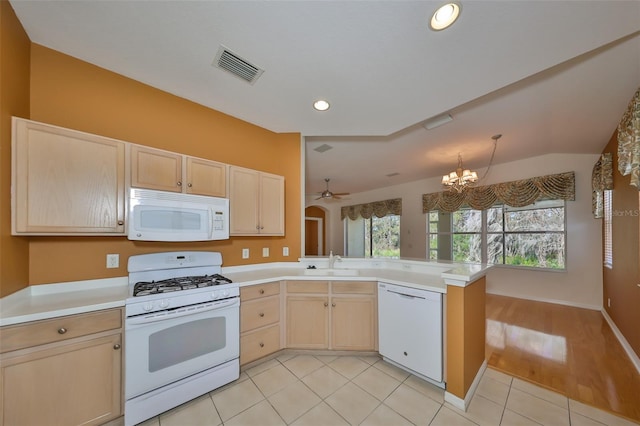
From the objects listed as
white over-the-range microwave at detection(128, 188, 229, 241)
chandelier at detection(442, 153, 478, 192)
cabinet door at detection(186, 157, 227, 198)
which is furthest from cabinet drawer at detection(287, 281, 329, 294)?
chandelier at detection(442, 153, 478, 192)

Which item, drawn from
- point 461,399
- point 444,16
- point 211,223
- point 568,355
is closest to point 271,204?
point 211,223

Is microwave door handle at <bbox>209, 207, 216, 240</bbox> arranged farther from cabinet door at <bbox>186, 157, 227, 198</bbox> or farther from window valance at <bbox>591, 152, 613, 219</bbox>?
window valance at <bbox>591, 152, 613, 219</bbox>

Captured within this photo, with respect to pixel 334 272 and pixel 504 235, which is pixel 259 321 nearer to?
pixel 334 272

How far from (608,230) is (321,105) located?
15.8 ft

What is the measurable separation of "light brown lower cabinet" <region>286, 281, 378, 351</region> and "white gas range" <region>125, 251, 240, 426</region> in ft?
2.10

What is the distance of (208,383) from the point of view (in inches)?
75.9

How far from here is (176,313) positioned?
175 centimetres

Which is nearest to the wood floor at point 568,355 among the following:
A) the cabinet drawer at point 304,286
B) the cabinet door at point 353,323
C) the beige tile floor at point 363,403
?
the beige tile floor at point 363,403

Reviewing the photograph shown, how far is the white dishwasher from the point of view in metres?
1.97

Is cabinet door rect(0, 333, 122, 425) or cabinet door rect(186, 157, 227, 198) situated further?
cabinet door rect(186, 157, 227, 198)

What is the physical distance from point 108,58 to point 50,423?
100 inches

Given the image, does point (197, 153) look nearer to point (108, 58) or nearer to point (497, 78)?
point (108, 58)

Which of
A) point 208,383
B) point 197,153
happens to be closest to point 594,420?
point 208,383

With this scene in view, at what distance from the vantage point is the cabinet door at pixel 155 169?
6.24 ft
